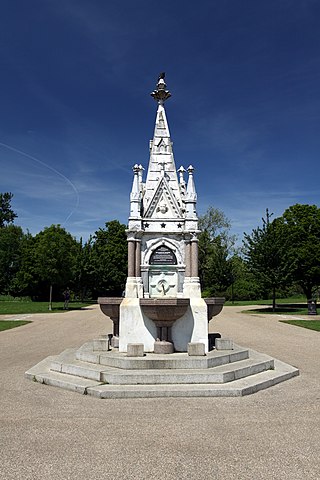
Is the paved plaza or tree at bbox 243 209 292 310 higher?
tree at bbox 243 209 292 310

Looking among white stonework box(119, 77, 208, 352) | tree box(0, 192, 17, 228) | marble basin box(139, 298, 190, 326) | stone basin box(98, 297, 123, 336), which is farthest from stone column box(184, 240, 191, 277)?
tree box(0, 192, 17, 228)

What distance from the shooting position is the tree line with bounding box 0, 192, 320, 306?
32625 millimetres

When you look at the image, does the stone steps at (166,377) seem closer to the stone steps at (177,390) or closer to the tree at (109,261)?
the stone steps at (177,390)

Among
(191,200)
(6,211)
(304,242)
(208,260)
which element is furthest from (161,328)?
(6,211)

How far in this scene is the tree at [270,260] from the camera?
104 ft

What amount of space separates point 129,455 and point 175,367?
13.2 ft

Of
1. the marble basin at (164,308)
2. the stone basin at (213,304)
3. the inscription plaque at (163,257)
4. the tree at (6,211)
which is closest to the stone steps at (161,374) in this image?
the marble basin at (164,308)

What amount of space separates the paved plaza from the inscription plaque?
14.1 ft

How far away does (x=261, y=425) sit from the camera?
5.98m

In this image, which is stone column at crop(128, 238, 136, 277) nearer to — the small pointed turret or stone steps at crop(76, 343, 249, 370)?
the small pointed turret

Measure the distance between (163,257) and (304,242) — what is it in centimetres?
2785

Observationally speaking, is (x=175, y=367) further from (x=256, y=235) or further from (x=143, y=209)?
(x=256, y=235)

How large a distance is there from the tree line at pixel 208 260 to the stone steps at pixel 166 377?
2337 centimetres

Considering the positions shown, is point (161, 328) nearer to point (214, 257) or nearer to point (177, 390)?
point (177, 390)
